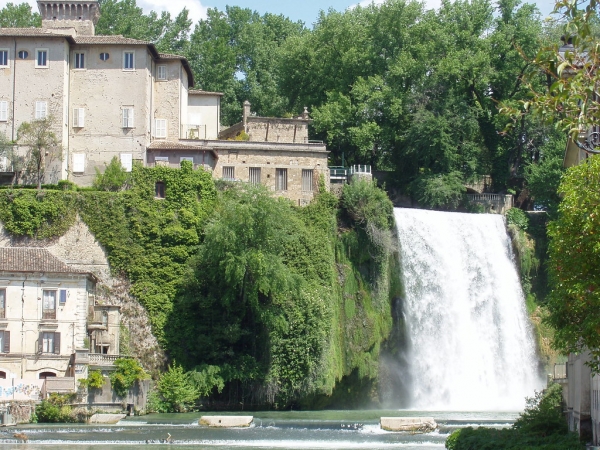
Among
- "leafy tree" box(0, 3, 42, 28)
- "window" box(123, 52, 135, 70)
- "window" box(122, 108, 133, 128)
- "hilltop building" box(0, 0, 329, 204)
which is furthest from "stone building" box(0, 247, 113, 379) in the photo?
"leafy tree" box(0, 3, 42, 28)

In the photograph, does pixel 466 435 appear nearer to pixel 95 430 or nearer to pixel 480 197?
pixel 95 430

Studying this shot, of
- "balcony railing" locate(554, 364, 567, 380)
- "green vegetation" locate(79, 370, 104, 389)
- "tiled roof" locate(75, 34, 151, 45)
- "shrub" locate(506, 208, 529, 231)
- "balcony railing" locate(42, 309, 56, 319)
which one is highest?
"tiled roof" locate(75, 34, 151, 45)

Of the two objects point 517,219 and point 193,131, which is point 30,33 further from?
point 517,219

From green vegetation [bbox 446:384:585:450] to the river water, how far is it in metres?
3.31

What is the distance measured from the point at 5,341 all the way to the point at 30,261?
3910 millimetres

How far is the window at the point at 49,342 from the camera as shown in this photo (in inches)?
1905

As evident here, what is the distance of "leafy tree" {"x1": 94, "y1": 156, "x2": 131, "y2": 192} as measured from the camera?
181 feet

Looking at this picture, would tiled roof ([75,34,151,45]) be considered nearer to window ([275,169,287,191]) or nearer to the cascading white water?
window ([275,169,287,191])

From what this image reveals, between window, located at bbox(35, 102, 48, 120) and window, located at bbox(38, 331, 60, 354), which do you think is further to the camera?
window, located at bbox(35, 102, 48, 120)

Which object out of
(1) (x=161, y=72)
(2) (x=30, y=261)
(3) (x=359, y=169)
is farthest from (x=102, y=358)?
(3) (x=359, y=169)

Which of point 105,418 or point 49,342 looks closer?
point 105,418

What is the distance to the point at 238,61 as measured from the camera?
276ft

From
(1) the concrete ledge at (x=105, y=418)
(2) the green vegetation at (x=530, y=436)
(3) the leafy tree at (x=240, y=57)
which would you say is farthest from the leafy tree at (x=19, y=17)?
(2) the green vegetation at (x=530, y=436)

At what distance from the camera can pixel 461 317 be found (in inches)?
2298
